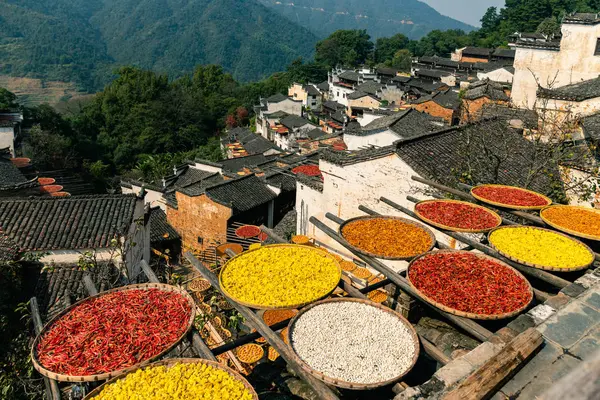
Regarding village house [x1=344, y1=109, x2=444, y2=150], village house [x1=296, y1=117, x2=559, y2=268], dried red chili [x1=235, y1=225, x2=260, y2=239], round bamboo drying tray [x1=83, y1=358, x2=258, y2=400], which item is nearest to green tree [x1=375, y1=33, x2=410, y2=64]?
village house [x1=344, y1=109, x2=444, y2=150]

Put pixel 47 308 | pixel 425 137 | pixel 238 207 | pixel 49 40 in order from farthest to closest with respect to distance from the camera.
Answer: pixel 49 40
pixel 238 207
pixel 425 137
pixel 47 308

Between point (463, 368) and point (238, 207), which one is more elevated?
point (463, 368)

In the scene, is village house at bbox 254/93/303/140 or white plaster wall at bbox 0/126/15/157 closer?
white plaster wall at bbox 0/126/15/157

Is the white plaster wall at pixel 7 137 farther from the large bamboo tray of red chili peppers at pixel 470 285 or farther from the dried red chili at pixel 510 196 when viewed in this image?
the large bamboo tray of red chili peppers at pixel 470 285

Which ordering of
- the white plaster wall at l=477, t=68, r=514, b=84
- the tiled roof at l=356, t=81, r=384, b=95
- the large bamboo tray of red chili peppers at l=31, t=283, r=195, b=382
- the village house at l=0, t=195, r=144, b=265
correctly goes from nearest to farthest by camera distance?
the large bamboo tray of red chili peppers at l=31, t=283, r=195, b=382
the village house at l=0, t=195, r=144, b=265
the white plaster wall at l=477, t=68, r=514, b=84
the tiled roof at l=356, t=81, r=384, b=95

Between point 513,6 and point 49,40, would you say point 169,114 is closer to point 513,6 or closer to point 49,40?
point 513,6

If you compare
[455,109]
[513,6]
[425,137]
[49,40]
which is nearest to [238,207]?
[425,137]

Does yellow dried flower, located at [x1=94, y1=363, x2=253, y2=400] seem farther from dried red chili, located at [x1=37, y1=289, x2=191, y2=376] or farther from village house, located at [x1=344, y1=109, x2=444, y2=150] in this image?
village house, located at [x1=344, y1=109, x2=444, y2=150]

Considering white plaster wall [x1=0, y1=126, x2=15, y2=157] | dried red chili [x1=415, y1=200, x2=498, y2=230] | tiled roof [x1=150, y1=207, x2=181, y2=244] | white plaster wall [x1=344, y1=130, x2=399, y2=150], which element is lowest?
tiled roof [x1=150, y1=207, x2=181, y2=244]
